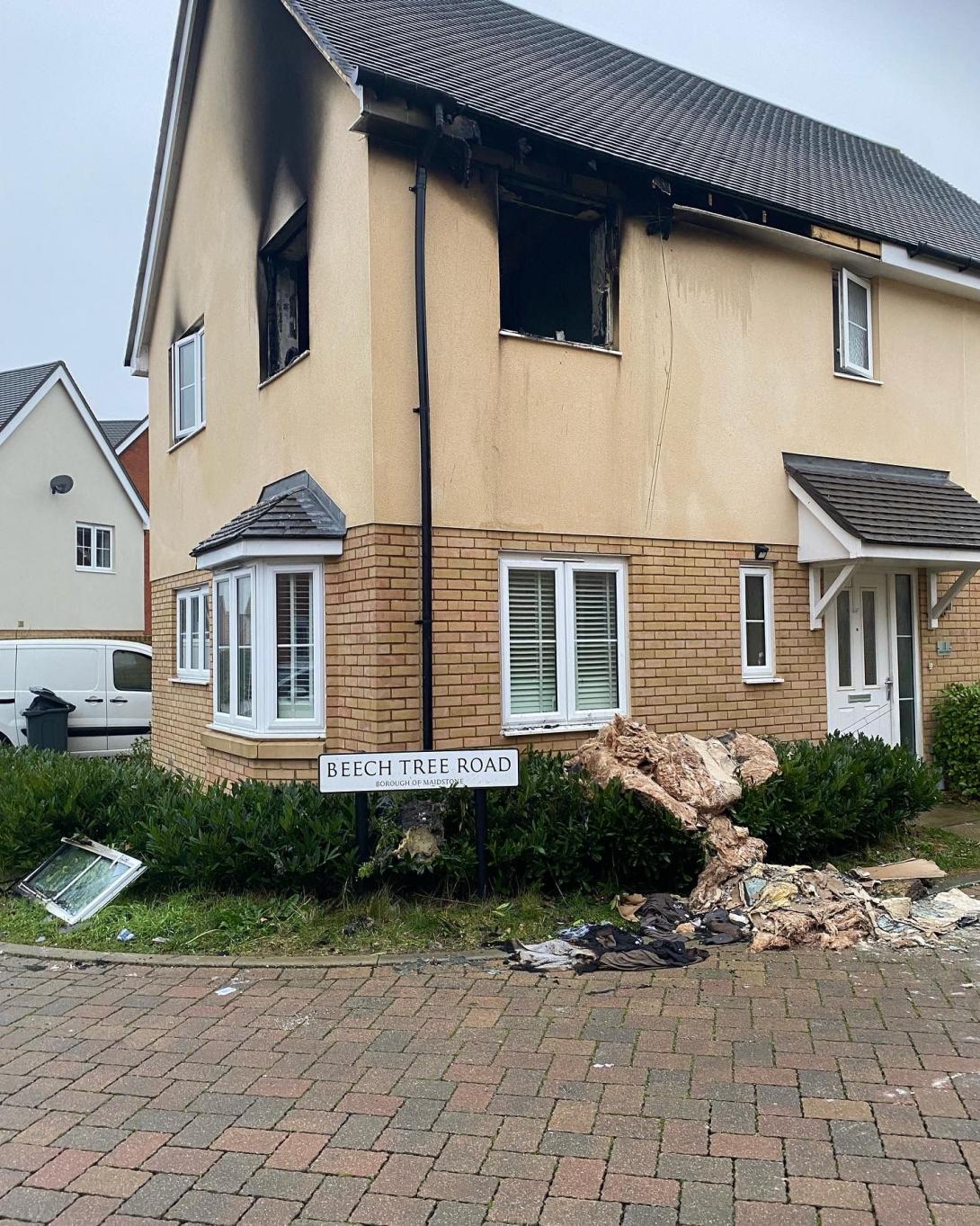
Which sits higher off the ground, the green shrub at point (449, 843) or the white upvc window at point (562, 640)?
the white upvc window at point (562, 640)

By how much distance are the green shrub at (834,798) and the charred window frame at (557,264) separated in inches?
149

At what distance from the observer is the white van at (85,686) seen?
14.3m

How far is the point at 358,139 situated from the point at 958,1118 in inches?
277

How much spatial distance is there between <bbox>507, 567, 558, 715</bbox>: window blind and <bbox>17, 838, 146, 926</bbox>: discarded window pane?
3.05 meters

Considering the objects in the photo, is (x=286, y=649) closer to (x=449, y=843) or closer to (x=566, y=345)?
(x=449, y=843)

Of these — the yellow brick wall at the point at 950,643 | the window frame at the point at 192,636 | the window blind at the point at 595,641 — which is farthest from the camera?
the yellow brick wall at the point at 950,643

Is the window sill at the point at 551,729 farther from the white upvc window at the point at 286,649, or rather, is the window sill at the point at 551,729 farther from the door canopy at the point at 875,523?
the door canopy at the point at 875,523

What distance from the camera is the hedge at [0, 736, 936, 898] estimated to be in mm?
6746

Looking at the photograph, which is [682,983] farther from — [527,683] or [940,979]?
[527,683]

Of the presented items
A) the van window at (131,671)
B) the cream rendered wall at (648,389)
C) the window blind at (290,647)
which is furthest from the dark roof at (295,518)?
the van window at (131,671)

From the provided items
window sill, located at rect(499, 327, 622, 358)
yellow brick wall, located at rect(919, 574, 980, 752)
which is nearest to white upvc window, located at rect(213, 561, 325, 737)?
window sill, located at rect(499, 327, 622, 358)

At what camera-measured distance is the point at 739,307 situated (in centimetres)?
937

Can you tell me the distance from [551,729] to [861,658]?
387 cm

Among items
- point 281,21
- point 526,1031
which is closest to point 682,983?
point 526,1031
